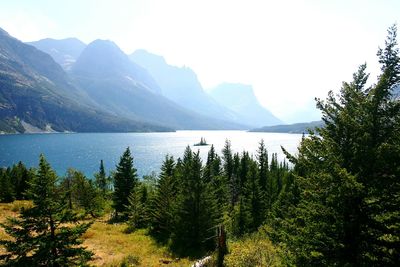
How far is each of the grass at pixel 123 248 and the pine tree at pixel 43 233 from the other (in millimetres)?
5647

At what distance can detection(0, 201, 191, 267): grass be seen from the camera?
86.1 feet

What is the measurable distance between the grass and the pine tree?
5.65m

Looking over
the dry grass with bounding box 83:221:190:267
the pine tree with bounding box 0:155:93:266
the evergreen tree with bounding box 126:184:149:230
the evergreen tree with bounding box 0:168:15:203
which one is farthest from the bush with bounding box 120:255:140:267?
the evergreen tree with bounding box 0:168:15:203

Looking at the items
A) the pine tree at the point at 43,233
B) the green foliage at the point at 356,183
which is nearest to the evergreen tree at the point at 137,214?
the pine tree at the point at 43,233

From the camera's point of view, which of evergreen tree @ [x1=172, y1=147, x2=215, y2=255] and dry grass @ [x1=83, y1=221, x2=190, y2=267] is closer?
dry grass @ [x1=83, y1=221, x2=190, y2=267]

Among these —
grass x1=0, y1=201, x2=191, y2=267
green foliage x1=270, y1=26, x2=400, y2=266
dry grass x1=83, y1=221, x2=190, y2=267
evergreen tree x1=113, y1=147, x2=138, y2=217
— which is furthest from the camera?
evergreen tree x1=113, y1=147, x2=138, y2=217

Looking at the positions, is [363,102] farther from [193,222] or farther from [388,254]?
[193,222]

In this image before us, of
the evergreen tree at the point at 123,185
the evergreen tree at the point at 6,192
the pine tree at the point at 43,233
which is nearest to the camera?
the pine tree at the point at 43,233

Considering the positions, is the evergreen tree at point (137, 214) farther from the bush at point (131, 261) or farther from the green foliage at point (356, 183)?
the green foliage at point (356, 183)

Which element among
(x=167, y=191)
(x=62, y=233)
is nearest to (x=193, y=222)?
(x=167, y=191)

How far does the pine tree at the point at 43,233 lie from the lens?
632 inches

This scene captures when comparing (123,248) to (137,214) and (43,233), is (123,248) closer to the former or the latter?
(137,214)

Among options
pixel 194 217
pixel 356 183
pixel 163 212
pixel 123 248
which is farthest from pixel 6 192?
pixel 356 183

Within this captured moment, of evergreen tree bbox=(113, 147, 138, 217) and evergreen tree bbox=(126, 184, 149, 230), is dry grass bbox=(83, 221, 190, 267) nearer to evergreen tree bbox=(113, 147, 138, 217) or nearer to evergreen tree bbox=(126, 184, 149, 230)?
evergreen tree bbox=(126, 184, 149, 230)
